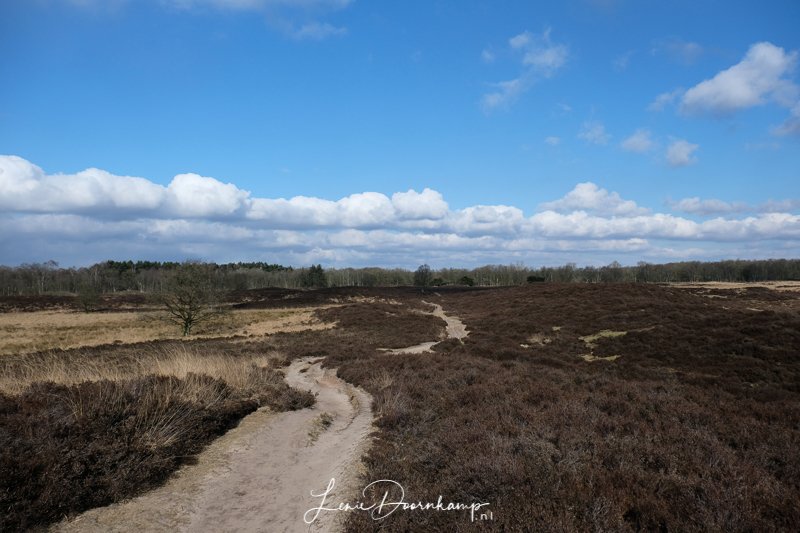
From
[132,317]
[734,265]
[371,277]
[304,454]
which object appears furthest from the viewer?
[371,277]

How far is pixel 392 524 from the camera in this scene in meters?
6.02

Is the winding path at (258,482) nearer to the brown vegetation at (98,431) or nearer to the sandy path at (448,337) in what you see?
the brown vegetation at (98,431)

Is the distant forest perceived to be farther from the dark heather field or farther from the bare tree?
the dark heather field

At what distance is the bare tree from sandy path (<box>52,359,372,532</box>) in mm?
31988

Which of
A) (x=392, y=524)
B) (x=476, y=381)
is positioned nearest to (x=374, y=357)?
(x=476, y=381)

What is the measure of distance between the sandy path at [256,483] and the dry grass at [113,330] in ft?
96.4

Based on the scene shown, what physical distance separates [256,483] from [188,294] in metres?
36.6

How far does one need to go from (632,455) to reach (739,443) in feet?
9.83

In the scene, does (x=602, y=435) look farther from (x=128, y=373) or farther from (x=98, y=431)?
(x=128, y=373)

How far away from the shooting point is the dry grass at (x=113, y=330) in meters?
35.8

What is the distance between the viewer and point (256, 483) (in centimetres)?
770

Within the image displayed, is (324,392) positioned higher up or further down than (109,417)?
further down

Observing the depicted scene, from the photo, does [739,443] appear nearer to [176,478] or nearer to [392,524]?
[392,524]

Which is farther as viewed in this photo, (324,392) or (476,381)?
(324,392)
